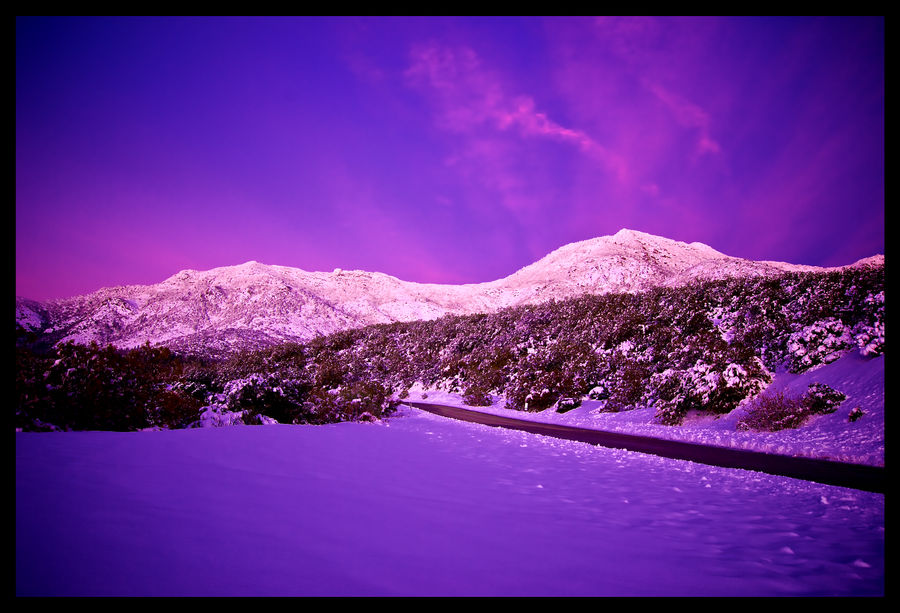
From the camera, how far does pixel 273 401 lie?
43.1 feet

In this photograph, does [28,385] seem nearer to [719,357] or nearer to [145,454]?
[145,454]

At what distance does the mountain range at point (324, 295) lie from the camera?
5691cm

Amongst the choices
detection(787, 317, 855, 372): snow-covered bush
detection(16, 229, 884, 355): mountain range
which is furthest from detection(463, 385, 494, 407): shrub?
detection(16, 229, 884, 355): mountain range

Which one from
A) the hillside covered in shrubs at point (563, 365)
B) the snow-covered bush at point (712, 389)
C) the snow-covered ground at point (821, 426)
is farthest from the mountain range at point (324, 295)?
the snow-covered ground at point (821, 426)

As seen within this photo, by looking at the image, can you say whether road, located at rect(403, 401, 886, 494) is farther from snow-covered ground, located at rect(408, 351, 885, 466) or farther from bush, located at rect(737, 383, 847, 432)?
bush, located at rect(737, 383, 847, 432)

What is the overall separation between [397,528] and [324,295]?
8222 cm

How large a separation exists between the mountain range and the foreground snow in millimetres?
51160

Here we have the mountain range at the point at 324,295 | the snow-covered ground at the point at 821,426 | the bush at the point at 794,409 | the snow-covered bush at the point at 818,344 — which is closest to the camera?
the snow-covered ground at the point at 821,426

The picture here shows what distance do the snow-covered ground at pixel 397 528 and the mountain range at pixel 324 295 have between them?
5134cm

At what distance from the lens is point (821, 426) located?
39.1 ft

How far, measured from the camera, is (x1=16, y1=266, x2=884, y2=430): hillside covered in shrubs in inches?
344

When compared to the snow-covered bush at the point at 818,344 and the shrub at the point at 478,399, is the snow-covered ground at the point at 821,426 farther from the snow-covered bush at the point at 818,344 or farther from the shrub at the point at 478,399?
the shrub at the point at 478,399

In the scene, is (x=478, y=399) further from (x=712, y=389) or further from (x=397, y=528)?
(x=397, y=528)
